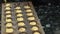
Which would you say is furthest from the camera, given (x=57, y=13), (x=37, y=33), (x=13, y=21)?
(x=57, y=13)

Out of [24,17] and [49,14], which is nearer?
[24,17]

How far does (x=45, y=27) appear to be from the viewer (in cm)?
139

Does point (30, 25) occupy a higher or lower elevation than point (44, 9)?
lower

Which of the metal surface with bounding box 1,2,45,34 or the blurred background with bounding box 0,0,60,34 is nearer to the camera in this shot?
the metal surface with bounding box 1,2,45,34

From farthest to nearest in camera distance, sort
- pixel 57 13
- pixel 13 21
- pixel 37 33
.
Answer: pixel 57 13 < pixel 13 21 < pixel 37 33

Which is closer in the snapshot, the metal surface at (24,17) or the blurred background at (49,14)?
the metal surface at (24,17)

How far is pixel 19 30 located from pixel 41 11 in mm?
470

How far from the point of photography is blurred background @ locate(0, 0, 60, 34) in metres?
1.39

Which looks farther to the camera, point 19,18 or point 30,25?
point 19,18

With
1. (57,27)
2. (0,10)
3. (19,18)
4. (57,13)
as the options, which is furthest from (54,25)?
(0,10)

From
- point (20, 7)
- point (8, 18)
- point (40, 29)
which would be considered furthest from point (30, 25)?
point (20, 7)

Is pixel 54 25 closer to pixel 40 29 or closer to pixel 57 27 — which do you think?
pixel 57 27

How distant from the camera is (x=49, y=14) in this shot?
61.2 inches

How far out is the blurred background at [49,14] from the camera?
139 cm
